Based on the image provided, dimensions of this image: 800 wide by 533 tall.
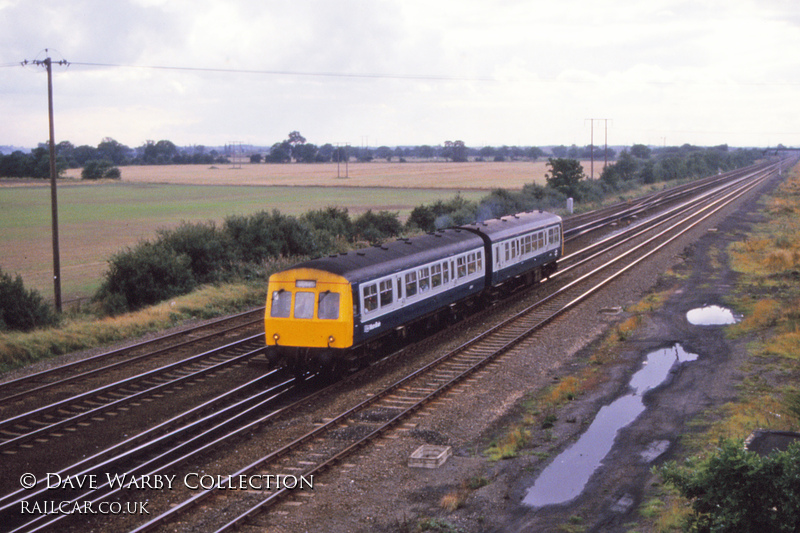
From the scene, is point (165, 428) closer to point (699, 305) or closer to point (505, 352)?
point (505, 352)

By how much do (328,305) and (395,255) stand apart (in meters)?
3.30

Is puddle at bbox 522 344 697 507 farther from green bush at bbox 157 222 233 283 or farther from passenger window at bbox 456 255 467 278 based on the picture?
green bush at bbox 157 222 233 283

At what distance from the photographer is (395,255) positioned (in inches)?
752

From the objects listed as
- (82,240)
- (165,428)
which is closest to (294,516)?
(165,428)

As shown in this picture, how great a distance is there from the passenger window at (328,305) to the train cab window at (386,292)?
5.56 feet

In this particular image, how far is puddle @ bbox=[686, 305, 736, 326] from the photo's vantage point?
75.5ft

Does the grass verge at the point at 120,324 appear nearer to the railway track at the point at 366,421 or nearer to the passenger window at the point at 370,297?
the passenger window at the point at 370,297

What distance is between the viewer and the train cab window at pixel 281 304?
54.7 ft

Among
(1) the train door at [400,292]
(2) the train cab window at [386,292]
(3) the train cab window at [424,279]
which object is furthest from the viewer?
(3) the train cab window at [424,279]

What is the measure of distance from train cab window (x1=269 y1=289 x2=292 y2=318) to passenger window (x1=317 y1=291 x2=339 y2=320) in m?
0.76

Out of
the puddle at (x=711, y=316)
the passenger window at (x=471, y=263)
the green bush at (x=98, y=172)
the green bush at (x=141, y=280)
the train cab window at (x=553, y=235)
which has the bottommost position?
the puddle at (x=711, y=316)

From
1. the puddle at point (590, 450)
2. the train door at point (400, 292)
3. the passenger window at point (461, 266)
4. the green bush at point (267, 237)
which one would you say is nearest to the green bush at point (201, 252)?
the green bush at point (267, 237)

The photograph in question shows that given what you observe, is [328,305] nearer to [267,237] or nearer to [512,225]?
[512,225]

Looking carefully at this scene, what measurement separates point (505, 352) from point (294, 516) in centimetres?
1024
